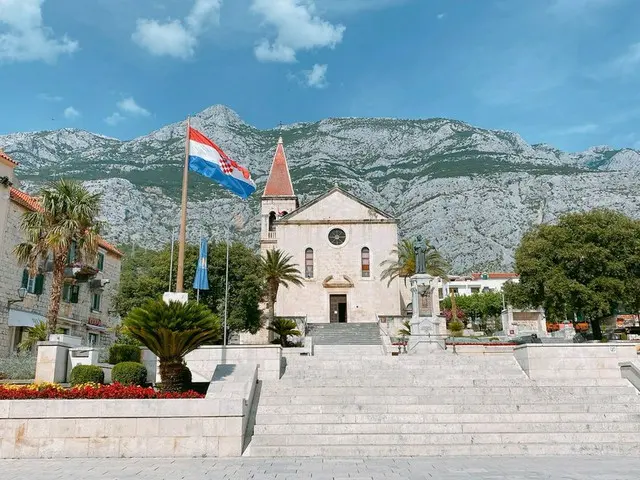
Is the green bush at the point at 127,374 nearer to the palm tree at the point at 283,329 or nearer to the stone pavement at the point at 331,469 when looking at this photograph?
the stone pavement at the point at 331,469

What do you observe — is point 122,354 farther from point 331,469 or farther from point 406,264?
point 406,264

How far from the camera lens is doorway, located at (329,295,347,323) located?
42.3m

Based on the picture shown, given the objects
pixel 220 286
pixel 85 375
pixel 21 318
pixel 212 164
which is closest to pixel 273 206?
pixel 220 286

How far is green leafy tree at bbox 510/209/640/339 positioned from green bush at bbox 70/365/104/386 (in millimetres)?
22359

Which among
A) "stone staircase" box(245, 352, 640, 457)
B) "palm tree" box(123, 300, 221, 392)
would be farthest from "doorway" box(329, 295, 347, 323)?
"palm tree" box(123, 300, 221, 392)

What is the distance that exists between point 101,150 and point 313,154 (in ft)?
172

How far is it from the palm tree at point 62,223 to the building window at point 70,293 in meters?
12.8

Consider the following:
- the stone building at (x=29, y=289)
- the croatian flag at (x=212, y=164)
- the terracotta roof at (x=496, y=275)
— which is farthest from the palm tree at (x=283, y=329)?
the terracotta roof at (x=496, y=275)

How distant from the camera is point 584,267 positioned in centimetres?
2670

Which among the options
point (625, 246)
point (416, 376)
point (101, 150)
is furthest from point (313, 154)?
point (416, 376)

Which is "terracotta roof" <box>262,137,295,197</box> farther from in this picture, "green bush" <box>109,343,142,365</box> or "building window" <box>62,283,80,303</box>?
"green bush" <box>109,343,142,365</box>

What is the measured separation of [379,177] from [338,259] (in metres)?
72.2

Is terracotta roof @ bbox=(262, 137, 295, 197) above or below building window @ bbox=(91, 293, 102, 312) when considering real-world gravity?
above

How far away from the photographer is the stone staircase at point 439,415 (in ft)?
31.9
